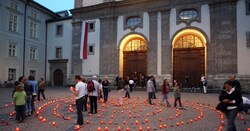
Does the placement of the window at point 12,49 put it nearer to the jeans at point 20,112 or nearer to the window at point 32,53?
the window at point 32,53

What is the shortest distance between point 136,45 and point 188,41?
6.74 meters

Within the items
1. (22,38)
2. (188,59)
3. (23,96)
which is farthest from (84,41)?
(23,96)

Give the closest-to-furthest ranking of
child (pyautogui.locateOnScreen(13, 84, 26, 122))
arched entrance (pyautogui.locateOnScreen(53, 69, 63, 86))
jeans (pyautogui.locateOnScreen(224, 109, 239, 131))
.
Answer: jeans (pyautogui.locateOnScreen(224, 109, 239, 131))
child (pyautogui.locateOnScreen(13, 84, 26, 122))
arched entrance (pyautogui.locateOnScreen(53, 69, 63, 86))

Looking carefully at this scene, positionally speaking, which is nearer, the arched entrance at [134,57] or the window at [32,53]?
the arched entrance at [134,57]

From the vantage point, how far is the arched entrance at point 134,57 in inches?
1125

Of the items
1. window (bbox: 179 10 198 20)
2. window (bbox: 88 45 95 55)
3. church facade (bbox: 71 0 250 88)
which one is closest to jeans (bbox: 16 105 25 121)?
church facade (bbox: 71 0 250 88)

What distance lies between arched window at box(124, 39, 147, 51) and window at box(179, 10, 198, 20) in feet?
19.1

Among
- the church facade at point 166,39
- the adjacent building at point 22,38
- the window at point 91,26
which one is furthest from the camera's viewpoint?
the window at point 91,26

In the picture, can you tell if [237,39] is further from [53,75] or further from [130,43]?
[53,75]

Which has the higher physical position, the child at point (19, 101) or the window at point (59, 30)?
the window at point (59, 30)

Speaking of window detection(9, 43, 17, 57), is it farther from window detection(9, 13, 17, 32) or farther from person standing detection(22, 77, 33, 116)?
person standing detection(22, 77, 33, 116)

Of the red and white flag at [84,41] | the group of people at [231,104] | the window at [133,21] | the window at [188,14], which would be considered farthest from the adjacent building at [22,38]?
the group of people at [231,104]

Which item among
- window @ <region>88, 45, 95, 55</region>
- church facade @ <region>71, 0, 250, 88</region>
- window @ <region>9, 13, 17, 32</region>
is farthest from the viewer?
window @ <region>88, 45, 95, 55</region>

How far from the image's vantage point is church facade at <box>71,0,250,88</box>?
23266 mm
